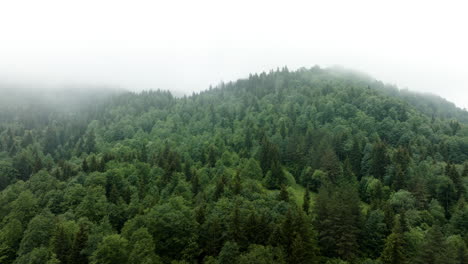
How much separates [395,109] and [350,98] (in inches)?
905

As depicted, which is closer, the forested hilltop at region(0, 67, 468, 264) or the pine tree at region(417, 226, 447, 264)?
the pine tree at region(417, 226, 447, 264)

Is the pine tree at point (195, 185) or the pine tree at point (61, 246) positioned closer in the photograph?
the pine tree at point (61, 246)

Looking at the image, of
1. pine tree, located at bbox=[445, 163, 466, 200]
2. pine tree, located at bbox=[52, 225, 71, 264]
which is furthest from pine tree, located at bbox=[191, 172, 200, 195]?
pine tree, located at bbox=[445, 163, 466, 200]

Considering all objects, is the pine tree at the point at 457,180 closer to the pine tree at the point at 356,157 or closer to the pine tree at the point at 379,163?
the pine tree at the point at 379,163

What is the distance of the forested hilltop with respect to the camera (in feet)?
159

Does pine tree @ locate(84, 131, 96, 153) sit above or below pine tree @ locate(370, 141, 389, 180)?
below

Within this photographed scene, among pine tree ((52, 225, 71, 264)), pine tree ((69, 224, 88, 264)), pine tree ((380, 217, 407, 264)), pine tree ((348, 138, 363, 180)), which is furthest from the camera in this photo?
pine tree ((348, 138, 363, 180))

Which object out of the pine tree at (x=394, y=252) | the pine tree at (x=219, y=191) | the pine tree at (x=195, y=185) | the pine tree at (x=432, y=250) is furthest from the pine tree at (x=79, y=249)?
the pine tree at (x=432, y=250)

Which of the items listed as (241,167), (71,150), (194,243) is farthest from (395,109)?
(71,150)

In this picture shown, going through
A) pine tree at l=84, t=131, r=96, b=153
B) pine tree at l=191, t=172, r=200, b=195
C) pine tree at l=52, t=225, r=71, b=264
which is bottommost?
pine tree at l=84, t=131, r=96, b=153

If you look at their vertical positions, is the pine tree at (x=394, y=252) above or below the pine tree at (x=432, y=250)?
below

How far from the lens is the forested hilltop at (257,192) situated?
4834cm

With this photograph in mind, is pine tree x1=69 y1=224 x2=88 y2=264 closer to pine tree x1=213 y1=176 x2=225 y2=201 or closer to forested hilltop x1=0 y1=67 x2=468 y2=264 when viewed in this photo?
forested hilltop x1=0 y1=67 x2=468 y2=264

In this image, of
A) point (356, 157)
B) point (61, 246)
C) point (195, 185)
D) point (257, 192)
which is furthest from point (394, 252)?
point (356, 157)
